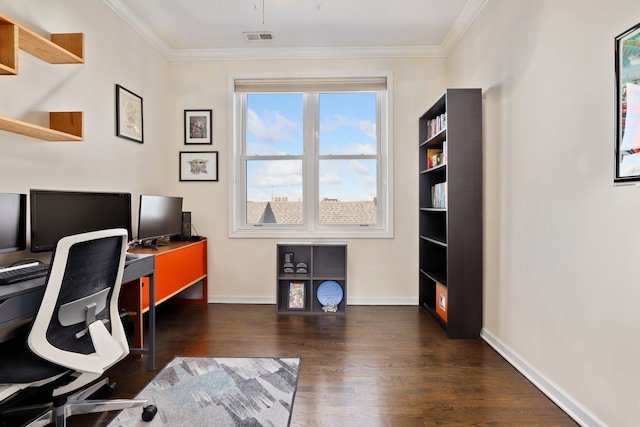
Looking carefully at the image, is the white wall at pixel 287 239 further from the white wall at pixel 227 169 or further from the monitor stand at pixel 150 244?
the monitor stand at pixel 150 244

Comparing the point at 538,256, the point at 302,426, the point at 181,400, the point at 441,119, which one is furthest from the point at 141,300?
the point at 441,119

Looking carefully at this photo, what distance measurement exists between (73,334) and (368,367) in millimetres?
1740

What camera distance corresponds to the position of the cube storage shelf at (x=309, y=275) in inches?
139

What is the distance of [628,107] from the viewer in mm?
1448

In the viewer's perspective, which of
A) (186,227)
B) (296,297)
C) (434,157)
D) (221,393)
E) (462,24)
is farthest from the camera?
(186,227)

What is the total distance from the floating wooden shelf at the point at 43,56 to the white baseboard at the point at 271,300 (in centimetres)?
227

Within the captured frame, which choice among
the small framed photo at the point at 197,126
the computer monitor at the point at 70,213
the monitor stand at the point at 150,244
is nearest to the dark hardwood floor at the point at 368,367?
the monitor stand at the point at 150,244

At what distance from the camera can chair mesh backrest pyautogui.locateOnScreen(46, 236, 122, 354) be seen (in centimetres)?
143

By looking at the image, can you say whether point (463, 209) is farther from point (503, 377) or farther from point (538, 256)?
point (503, 377)

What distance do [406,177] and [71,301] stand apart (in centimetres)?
317

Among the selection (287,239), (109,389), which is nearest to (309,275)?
(287,239)

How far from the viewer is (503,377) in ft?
7.18

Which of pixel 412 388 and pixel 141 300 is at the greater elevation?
pixel 141 300

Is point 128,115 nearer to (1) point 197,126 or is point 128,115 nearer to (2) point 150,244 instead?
(1) point 197,126
